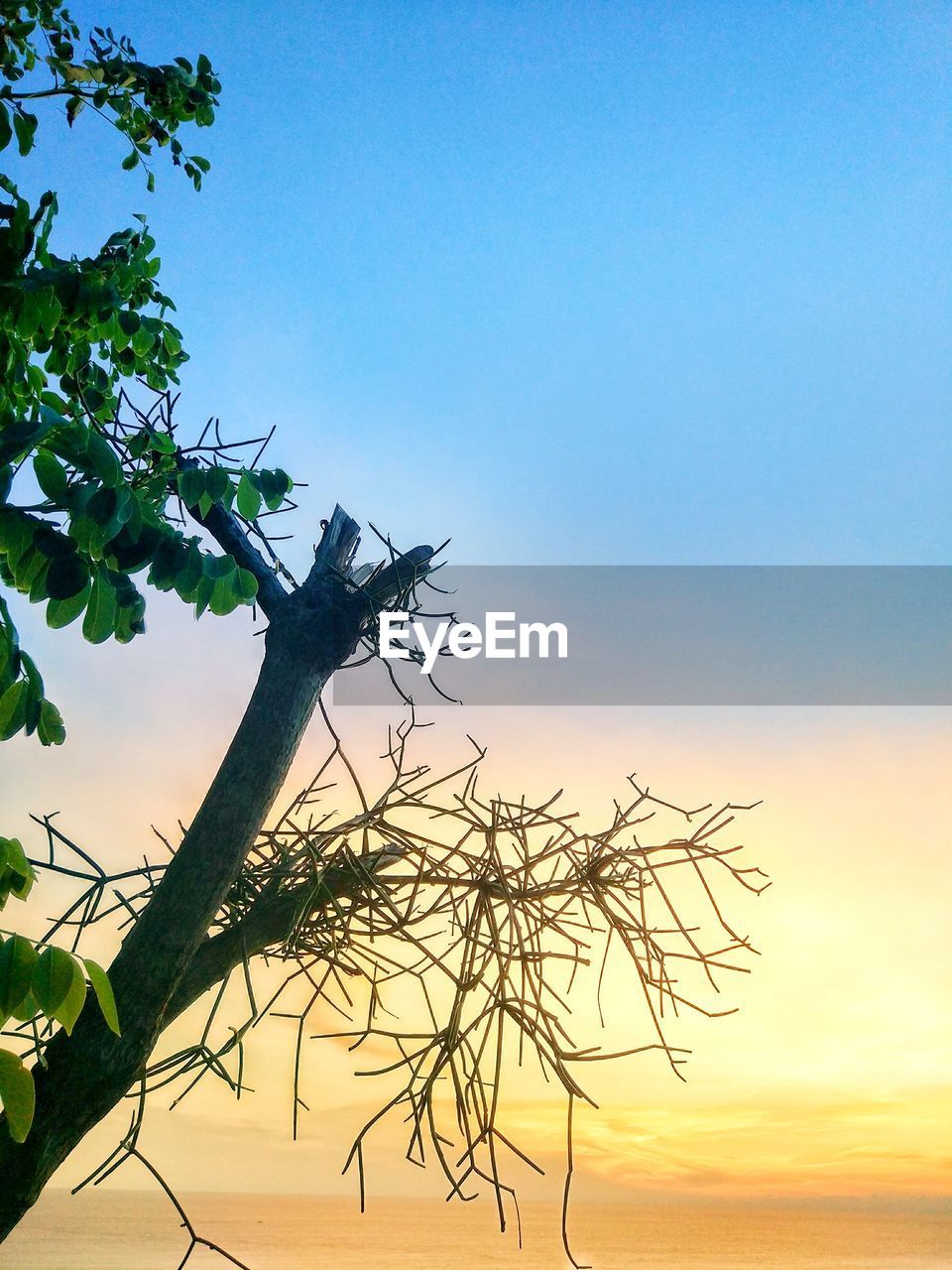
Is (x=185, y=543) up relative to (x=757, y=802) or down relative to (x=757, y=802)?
up

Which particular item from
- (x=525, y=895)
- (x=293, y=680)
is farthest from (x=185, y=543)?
(x=525, y=895)

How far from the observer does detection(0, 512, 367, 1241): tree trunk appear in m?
1.79

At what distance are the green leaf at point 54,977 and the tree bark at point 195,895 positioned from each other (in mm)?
438

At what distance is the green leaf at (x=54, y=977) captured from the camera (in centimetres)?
142

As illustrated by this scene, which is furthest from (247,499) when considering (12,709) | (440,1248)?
(440,1248)

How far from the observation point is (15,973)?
142 cm

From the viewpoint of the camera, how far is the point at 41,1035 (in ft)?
5.95

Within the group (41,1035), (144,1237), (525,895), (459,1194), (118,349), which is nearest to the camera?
(459,1194)

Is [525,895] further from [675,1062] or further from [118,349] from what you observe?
[118,349]

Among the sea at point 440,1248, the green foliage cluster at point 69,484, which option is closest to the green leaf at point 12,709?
the green foliage cluster at point 69,484

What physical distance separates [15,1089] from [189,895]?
56 centimetres

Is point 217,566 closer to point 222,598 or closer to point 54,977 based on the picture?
point 222,598

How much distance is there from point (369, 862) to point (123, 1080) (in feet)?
1.98

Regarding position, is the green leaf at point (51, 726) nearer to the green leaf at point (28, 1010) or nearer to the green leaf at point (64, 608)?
the green leaf at point (64, 608)
